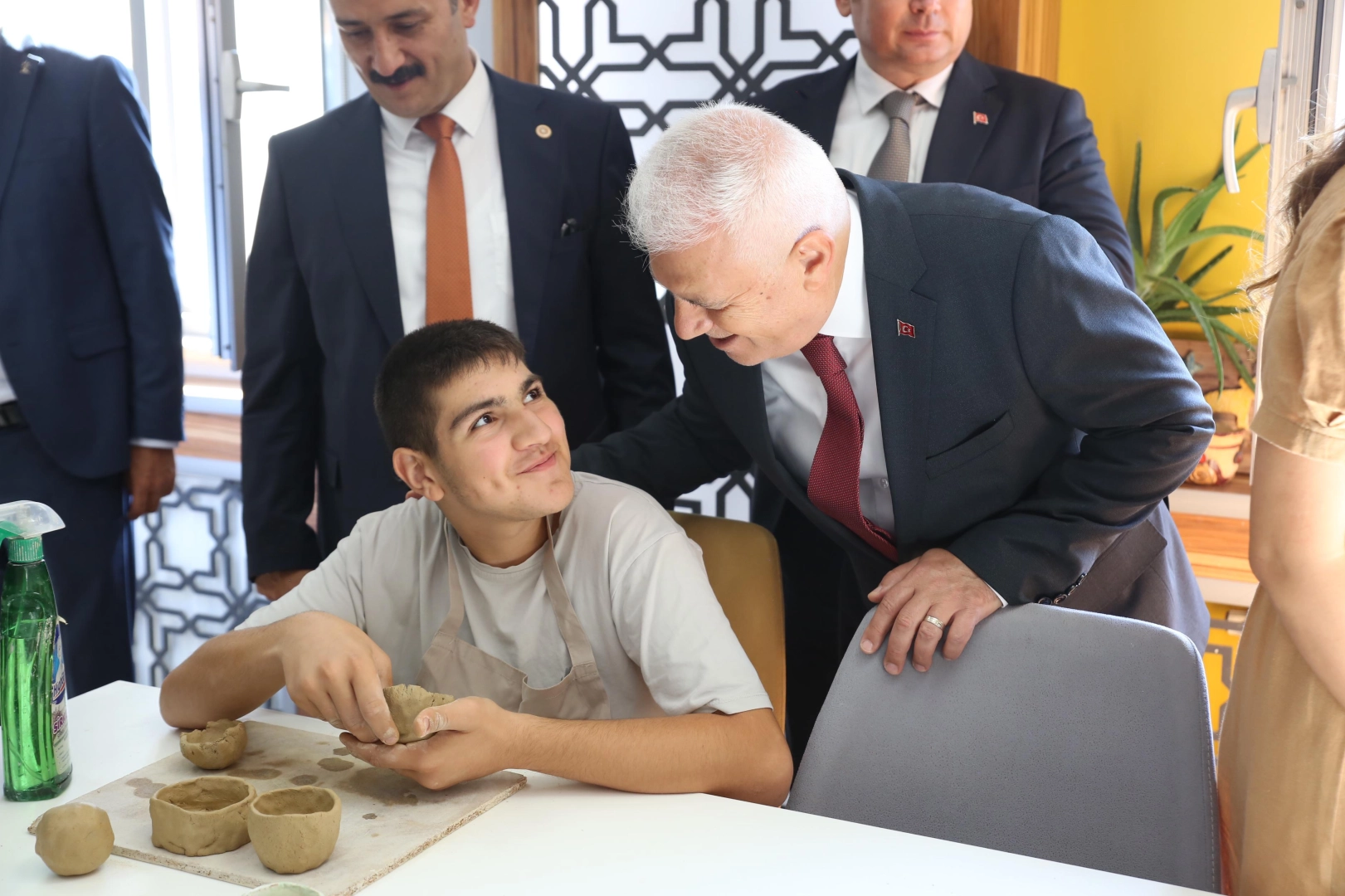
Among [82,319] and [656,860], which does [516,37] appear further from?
[656,860]

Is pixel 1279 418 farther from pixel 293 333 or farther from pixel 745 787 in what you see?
pixel 293 333

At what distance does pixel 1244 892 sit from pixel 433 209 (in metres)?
1.60

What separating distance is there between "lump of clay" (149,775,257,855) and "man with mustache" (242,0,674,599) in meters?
1.03

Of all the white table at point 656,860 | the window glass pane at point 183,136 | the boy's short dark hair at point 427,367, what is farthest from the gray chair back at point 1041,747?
the window glass pane at point 183,136

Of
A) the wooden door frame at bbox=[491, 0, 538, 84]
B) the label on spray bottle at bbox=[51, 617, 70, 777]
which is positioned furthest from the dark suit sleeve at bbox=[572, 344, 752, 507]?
the wooden door frame at bbox=[491, 0, 538, 84]

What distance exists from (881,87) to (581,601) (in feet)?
3.73

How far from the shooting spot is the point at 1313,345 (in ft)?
3.39

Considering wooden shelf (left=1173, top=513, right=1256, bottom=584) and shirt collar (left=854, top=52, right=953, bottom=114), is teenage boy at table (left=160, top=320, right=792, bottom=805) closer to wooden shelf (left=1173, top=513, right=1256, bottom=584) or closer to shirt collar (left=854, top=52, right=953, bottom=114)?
shirt collar (left=854, top=52, right=953, bottom=114)

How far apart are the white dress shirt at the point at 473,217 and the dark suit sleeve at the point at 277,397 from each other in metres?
0.20

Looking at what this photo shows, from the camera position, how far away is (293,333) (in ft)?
7.13

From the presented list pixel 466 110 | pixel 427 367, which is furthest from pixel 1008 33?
pixel 427 367

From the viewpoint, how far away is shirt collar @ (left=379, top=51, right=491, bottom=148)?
6.97 feet

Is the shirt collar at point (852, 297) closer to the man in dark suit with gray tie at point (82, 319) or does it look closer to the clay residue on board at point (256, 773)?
the clay residue on board at point (256, 773)

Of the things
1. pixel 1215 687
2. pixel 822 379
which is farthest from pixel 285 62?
pixel 1215 687
